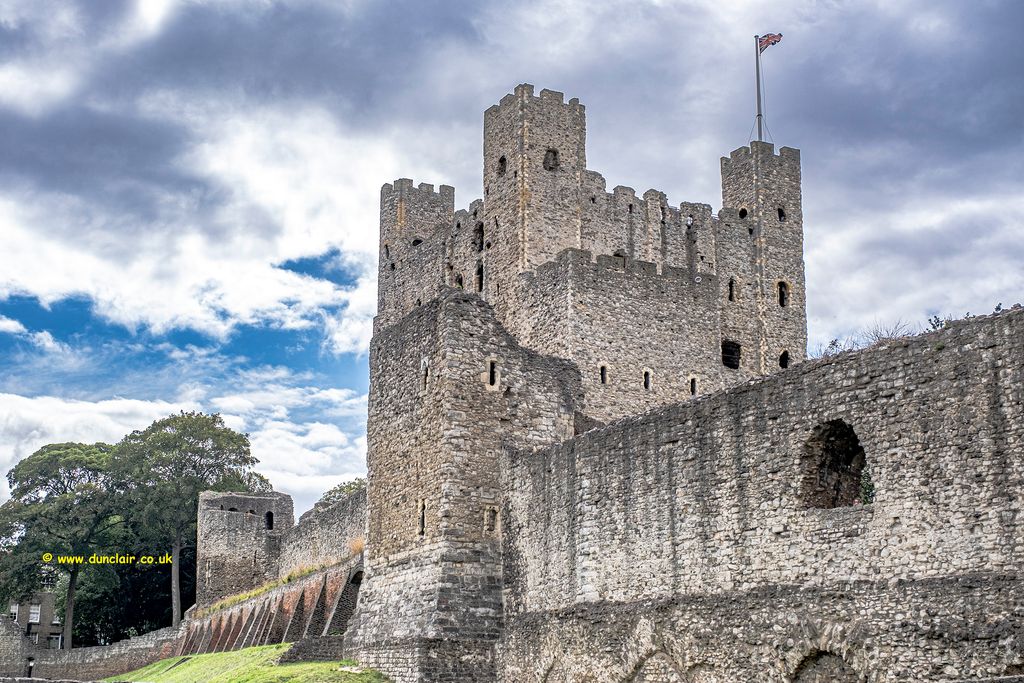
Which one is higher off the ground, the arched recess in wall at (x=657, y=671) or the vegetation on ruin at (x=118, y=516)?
the vegetation on ruin at (x=118, y=516)

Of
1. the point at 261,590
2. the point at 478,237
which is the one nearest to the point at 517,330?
the point at 478,237

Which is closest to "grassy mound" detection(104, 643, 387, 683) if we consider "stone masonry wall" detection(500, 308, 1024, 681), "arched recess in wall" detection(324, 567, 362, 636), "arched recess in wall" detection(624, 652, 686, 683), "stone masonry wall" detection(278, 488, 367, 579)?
"arched recess in wall" detection(324, 567, 362, 636)

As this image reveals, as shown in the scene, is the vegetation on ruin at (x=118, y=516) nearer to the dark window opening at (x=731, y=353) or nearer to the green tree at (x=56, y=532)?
the green tree at (x=56, y=532)

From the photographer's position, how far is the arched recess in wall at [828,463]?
17281 mm

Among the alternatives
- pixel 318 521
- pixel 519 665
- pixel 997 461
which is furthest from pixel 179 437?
pixel 997 461

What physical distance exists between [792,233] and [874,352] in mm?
23603

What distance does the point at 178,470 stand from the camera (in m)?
65.1

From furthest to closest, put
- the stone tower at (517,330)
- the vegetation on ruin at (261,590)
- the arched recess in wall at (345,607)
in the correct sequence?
1. the vegetation on ruin at (261,590)
2. the arched recess in wall at (345,607)
3. the stone tower at (517,330)

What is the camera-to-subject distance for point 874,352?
1655 cm

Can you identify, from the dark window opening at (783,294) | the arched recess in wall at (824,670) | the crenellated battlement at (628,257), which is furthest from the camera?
the dark window opening at (783,294)

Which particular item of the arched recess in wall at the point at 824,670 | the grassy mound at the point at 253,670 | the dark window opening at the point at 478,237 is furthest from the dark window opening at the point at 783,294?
the arched recess in wall at the point at 824,670

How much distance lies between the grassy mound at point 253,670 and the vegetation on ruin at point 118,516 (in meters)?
13.8

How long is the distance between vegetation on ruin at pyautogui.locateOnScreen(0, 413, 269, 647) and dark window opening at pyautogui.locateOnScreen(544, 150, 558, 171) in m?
33.1

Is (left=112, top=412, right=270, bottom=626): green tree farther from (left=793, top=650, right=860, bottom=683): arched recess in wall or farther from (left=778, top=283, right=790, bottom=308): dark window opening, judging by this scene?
(left=793, top=650, right=860, bottom=683): arched recess in wall
